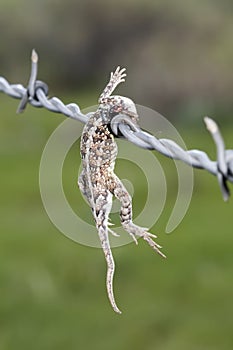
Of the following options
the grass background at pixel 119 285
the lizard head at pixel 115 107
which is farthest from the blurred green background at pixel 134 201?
the lizard head at pixel 115 107

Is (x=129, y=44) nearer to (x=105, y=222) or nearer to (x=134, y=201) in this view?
(x=134, y=201)

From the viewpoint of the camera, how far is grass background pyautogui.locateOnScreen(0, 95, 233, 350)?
586cm

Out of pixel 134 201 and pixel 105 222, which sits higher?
pixel 134 201

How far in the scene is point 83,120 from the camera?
1.41 metres

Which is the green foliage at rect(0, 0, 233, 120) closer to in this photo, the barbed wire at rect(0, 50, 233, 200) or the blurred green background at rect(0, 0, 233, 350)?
the blurred green background at rect(0, 0, 233, 350)

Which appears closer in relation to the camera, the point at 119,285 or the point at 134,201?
the point at 119,285

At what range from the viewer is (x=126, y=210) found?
3.85 ft

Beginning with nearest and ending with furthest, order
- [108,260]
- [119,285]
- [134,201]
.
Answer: [108,260] → [119,285] → [134,201]

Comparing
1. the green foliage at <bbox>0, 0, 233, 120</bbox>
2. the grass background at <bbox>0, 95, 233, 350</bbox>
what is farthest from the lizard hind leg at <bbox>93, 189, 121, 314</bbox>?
the green foliage at <bbox>0, 0, 233, 120</bbox>

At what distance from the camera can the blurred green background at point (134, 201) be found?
608 cm

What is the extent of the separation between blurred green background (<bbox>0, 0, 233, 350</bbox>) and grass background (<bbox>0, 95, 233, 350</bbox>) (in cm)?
1

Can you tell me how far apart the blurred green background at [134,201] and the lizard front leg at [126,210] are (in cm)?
428

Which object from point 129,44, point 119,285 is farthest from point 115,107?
point 129,44

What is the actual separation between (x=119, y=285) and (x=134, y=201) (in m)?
1.43
